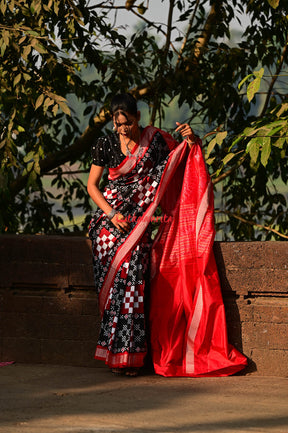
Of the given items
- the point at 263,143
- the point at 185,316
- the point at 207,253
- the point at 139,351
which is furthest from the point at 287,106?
the point at 139,351

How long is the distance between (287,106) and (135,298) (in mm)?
1651

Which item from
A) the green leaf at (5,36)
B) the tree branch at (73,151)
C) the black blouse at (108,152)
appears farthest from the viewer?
the tree branch at (73,151)

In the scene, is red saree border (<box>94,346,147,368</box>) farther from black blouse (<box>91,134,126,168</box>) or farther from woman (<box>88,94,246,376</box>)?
black blouse (<box>91,134,126,168</box>)

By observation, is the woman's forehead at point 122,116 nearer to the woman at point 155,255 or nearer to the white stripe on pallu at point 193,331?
the woman at point 155,255

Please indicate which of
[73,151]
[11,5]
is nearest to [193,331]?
[11,5]

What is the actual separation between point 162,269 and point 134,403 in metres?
0.98

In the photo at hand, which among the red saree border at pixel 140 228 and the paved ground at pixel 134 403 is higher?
the red saree border at pixel 140 228

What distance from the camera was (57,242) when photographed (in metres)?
4.65

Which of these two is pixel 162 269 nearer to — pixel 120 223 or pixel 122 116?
pixel 120 223

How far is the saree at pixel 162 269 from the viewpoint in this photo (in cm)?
418

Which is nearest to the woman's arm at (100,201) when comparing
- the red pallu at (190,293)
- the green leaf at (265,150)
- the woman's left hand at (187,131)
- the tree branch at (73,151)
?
the red pallu at (190,293)

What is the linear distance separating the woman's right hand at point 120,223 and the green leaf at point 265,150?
0.86m

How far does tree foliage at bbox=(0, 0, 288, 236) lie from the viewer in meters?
4.96

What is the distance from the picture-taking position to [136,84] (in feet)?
22.4
